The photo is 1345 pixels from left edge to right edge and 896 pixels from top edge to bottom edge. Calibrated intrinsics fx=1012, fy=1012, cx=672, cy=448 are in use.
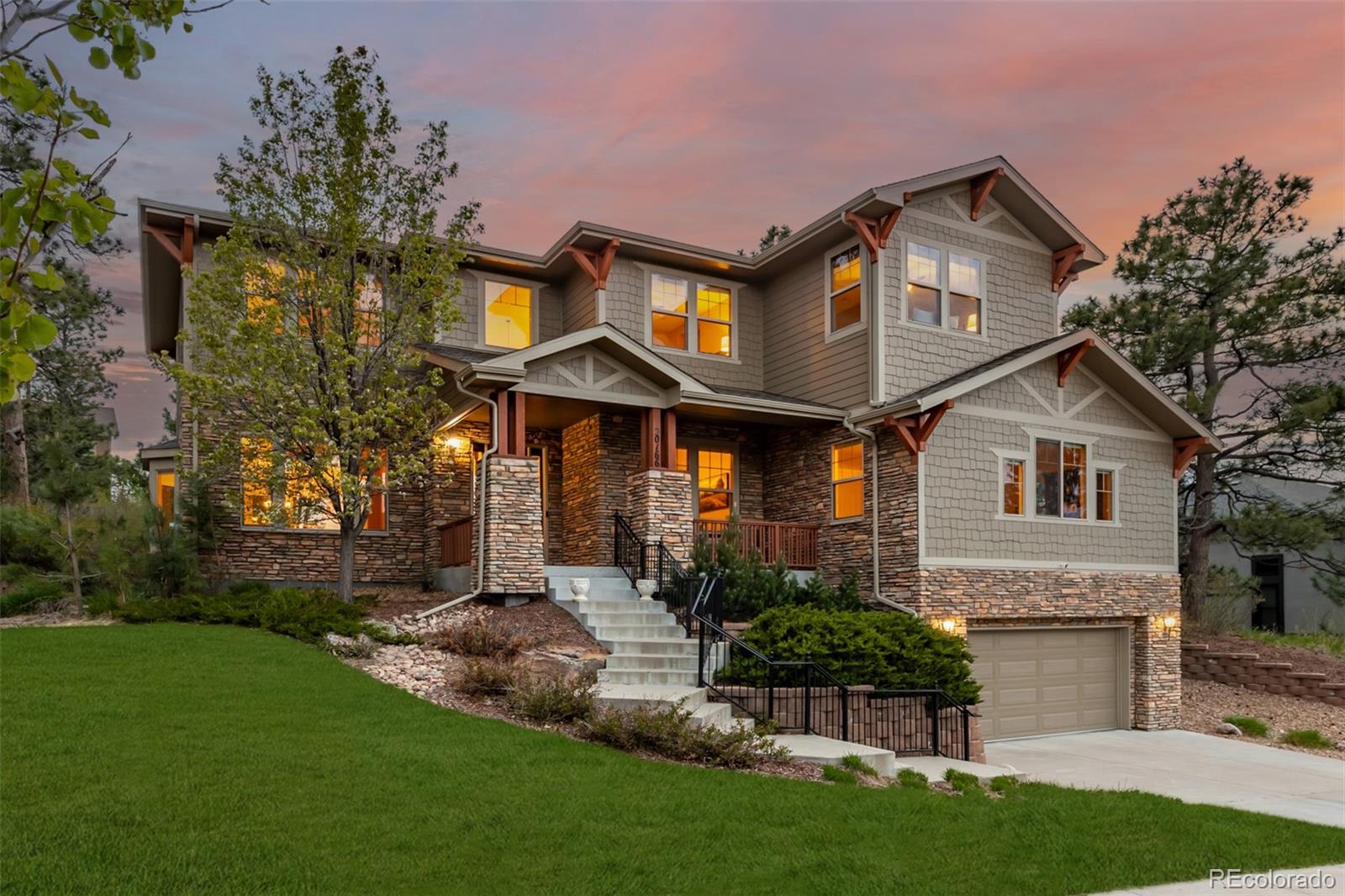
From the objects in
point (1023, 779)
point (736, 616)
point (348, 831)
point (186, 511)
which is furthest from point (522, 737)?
point (186, 511)

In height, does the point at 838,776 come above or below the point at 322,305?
below

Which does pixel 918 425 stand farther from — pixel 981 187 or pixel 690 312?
pixel 690 312

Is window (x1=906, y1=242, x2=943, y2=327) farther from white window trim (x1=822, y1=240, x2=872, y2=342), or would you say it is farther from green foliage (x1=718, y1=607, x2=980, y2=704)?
green foliage (x1=718, y1=607, x2=980, y2=704)

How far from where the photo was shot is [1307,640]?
79.6ft

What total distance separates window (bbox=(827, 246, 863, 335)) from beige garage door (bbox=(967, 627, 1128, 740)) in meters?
5.96

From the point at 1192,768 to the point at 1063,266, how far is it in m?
10.1

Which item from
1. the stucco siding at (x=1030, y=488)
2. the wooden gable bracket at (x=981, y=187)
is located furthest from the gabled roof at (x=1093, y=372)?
the wooden gable bracket at (x=981, y=187)

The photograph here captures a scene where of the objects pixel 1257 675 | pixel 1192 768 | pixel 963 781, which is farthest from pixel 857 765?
pixel 1257 675

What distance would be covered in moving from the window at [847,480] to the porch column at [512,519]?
558 cm

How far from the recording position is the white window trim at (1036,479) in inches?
693

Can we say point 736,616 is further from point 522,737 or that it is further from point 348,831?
point 348,831

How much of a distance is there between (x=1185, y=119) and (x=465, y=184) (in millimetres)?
13108

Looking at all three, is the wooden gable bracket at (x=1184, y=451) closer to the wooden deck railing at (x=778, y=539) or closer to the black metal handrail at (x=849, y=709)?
the wooden deck railing at (x=778, y=539)

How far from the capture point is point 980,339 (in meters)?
18.9
